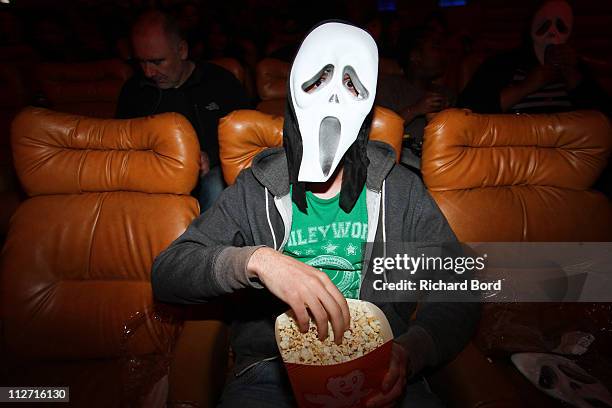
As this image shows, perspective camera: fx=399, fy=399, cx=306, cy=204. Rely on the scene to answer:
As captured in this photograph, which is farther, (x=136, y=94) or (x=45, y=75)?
(x=45, y=75)

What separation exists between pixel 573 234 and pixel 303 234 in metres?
1.21

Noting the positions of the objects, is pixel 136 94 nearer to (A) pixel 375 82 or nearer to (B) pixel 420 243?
(A) pixel 375 82

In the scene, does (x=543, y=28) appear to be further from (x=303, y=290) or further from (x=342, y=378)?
(x=342, y=378)

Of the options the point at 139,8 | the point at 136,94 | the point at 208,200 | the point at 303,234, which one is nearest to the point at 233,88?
the point at 136,94

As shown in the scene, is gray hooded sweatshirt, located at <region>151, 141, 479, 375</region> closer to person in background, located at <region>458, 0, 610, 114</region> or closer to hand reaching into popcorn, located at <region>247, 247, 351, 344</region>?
hand reaching into popcorn, located at <region>247, 247, 351, 344</region>

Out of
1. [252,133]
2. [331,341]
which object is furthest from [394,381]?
[252,133]

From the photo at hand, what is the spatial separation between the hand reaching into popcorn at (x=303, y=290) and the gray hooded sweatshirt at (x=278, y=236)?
0.21 m

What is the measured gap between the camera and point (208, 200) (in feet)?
6.82

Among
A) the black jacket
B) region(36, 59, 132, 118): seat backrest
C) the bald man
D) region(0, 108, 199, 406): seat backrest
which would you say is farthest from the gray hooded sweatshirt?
region(36, 59, 132, 118): seat backrest

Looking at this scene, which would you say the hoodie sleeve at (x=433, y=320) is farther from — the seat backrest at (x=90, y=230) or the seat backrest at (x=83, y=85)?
the seat backrest at (x=83, y=85)

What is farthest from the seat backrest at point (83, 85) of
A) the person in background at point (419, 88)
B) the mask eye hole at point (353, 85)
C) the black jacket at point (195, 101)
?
the mask eye hole at point (353, 85)

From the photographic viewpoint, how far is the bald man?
7.77 feet

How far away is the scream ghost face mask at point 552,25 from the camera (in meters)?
2.41

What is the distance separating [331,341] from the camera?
83 cm
